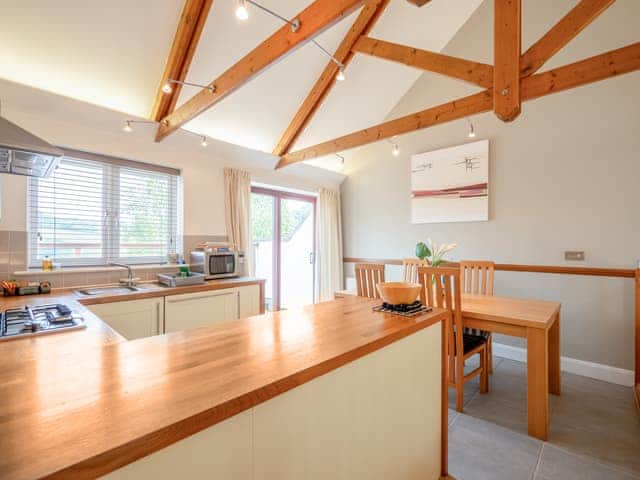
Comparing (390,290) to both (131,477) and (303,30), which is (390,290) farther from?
(303,30)

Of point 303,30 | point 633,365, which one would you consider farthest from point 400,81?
point 633,365

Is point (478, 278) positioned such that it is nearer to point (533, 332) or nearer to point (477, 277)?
point (477, 277)

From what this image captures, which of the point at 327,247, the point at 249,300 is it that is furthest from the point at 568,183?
the point at 249,300

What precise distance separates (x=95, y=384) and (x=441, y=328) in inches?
59.9

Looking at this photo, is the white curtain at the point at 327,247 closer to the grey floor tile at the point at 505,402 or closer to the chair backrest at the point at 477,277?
the chair backrest at the point at 477,277

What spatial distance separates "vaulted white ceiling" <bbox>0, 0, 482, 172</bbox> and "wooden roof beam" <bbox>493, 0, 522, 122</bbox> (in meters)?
1.65

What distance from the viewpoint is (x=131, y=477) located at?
1.95 feet

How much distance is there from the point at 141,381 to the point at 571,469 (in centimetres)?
240

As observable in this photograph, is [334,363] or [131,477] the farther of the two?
[334,363]

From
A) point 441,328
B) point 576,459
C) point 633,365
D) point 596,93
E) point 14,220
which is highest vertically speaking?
point 596,93

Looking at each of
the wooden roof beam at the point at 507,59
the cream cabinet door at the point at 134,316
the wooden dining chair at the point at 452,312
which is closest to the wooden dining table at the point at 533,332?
the wooden dining chair at the point at 452,312

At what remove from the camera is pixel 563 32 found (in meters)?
2.28

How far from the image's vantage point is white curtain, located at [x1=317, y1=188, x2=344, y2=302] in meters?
5.16

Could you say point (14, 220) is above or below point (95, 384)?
above
